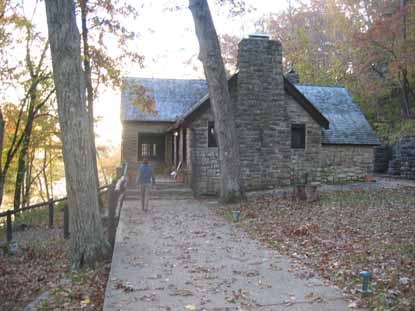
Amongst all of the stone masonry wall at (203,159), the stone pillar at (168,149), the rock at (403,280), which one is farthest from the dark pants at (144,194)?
the stone pillar at (168,149)

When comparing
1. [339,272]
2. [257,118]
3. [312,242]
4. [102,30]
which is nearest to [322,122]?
[257,118]

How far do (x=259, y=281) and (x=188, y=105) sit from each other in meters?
19.0

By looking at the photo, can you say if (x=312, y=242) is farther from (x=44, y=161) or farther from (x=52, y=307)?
(x=44, y=161)

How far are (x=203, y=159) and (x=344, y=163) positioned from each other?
7.42 metres

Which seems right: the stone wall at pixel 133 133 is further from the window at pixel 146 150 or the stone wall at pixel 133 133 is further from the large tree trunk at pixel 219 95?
the large tree trunk at pixel 219 95

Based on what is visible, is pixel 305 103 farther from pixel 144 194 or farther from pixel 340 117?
pixel 144 194

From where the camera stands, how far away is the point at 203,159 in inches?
704

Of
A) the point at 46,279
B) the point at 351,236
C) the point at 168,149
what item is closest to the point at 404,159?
the point at 168,149

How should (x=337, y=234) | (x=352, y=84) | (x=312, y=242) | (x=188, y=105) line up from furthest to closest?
1. (x=352, y=84)
2. (x=188, y=105)
3. (x=337, y=234)
4. (x=312, y=242)

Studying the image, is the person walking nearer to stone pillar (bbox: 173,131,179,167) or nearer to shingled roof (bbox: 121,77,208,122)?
stone pillar (bbox: 173,131,179,167)

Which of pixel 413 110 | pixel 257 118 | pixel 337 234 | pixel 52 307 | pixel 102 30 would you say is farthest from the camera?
pixel 413 110

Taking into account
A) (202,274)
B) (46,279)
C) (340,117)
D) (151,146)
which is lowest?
(46,279)

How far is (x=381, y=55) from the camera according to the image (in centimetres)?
2544

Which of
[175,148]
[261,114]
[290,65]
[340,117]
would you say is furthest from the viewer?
[290,65]
